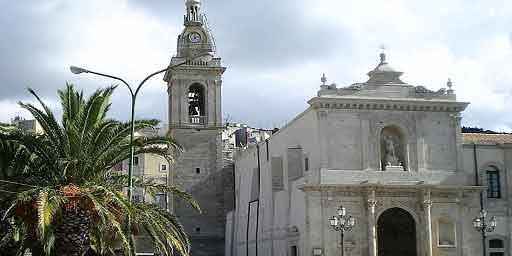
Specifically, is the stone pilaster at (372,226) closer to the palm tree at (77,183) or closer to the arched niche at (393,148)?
the arched niche at (393,148)

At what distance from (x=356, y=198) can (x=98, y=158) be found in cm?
2054

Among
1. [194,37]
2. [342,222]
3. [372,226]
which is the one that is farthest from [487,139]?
[194,37]

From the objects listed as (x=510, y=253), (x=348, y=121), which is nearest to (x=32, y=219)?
(x=348, y=121)

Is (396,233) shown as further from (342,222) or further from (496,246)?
(342,222)

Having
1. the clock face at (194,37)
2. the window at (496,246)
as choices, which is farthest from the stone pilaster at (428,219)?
the clock face at (194,37)

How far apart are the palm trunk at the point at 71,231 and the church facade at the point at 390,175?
18.9 metres

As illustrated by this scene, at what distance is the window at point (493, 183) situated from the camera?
4472cm

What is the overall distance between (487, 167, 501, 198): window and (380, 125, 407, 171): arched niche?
18.5ft

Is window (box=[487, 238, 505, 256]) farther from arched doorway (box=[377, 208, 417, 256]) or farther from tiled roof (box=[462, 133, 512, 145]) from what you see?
tiled roof (box=[462, 133, 512, 145])

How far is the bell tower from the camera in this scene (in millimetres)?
54875

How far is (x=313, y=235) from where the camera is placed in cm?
4041

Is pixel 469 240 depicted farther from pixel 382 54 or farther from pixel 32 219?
pixel 32 219

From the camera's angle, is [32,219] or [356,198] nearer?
[32,219]

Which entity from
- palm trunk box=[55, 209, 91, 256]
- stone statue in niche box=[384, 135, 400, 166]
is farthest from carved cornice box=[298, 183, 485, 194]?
palm trunk box=[55, 209, 91, 256]
